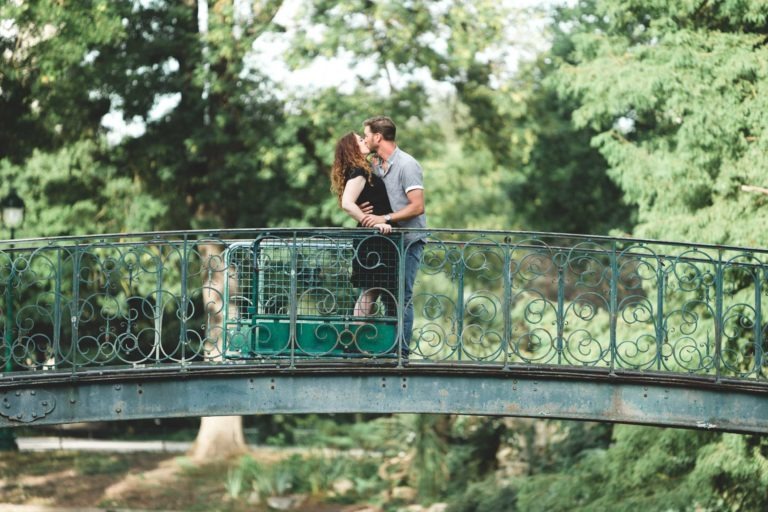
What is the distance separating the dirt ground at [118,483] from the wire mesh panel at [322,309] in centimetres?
1163

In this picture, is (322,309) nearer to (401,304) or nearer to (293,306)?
(293,306)

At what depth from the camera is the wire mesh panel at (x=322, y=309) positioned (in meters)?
9.04

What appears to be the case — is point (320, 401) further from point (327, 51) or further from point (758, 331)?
point (327, 51)

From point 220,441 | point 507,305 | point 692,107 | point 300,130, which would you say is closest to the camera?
point 507,305

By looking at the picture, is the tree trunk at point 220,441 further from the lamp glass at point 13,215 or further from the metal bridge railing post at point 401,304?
the metal bridge railing post at point 401,304

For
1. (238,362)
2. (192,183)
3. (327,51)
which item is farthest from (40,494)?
(238,362)

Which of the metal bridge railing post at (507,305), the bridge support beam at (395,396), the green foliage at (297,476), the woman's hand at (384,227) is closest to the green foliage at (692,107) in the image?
the bridge support beam at (395,396)

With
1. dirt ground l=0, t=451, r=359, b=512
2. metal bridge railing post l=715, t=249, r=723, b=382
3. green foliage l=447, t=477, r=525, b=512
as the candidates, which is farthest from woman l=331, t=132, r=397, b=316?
dirt ground l=0, t=451, r=359, b=512

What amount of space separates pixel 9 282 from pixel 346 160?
2.94 meters

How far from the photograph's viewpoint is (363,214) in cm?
885

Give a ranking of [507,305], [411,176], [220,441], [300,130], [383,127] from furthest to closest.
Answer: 1. [220,441]
2. [300,130]
3. [507,305]
4. [411,176]
5. [383,127]

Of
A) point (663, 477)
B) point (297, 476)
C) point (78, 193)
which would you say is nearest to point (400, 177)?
point (663, 477)

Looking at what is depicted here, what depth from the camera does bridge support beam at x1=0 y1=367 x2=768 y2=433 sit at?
29.7ft

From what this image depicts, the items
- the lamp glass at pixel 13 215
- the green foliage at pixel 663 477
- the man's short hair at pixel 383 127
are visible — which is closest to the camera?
the man's short hair at pixel 383 127
